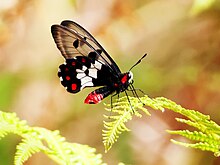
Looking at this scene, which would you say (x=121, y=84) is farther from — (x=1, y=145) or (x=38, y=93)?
(x=38, y=93)

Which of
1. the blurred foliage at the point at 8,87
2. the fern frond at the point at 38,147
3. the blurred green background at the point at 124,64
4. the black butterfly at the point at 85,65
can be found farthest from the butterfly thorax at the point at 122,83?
the blurred foliage at the point at 8,87

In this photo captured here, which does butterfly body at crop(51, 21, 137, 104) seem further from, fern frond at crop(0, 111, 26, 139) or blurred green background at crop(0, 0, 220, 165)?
blurred green background at crop(0, 0, 220, 165)

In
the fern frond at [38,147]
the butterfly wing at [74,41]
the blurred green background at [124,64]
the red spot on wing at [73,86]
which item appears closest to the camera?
the fern frond at [38,147]

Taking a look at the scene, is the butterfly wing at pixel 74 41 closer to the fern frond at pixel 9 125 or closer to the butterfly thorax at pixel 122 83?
the butterfly thorax at pixel 122 83

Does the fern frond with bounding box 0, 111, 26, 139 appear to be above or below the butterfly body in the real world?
below

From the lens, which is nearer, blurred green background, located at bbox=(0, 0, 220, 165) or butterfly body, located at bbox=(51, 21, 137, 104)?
butterfly body, located at bbox=(51, 21, 137, 104)

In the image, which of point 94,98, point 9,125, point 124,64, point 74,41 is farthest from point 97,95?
point 124,64

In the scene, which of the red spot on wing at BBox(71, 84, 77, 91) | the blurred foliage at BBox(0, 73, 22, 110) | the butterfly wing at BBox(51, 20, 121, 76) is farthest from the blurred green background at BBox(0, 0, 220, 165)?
the butterfly wing at BBox(51, 20, 121, 76)

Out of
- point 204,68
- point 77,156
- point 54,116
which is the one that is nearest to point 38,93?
point 54,116

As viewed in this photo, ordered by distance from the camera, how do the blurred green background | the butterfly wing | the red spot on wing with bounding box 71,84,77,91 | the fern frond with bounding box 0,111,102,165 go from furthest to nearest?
the blurred green background < the red spot on wing with bounding box 71,84,77,91 < the butterfly wing < the fern frond with bounding box 0,111,102,165

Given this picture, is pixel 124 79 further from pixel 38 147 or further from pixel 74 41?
pixel 38 147
